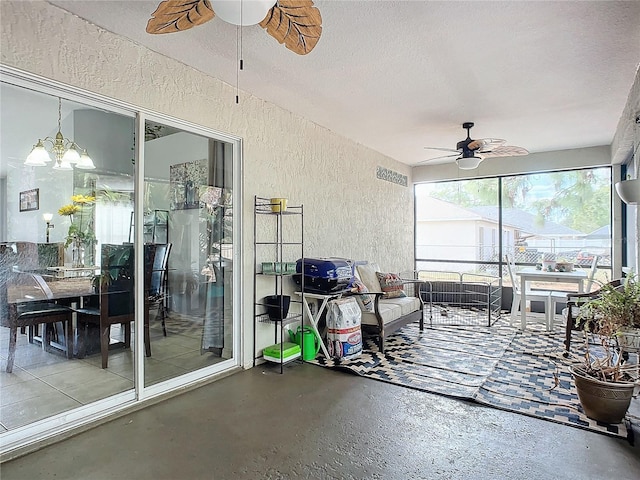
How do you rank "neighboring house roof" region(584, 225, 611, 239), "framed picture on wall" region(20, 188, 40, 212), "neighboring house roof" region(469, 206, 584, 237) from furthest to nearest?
"neighboring house roof" region(469, 206, 584, 237) → "neighboring house roof" region(584, 225, 611, 239) → "framed picture on wall" region(20, 188, 40, 212)

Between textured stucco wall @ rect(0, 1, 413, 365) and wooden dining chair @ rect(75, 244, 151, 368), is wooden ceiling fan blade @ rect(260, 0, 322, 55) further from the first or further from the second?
wooden dining chair @ rect(75, 244, 151, 368)

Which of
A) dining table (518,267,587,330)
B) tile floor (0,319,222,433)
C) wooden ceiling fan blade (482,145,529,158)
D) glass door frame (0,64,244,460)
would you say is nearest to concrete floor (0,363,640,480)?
glass door frame (0,64,244,460)

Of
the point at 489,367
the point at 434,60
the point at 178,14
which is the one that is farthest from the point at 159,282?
the point at 489,367

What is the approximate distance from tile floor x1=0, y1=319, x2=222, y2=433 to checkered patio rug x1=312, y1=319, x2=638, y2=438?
1.47 meters

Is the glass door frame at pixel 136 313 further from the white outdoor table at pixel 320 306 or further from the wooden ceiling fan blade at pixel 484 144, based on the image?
the wooden ceiling fan blade at pixel 484 144

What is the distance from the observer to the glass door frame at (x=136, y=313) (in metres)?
2.29

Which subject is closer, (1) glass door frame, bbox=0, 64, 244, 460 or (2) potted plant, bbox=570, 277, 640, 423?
Answer: (1) glass door frame, bbox=0, 64, 244, 460

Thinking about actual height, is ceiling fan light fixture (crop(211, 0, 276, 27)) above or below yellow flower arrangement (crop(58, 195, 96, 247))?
above

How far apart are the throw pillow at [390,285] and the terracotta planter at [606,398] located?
8.13ft

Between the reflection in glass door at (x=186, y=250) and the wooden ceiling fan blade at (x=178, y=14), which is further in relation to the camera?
the reflection in glass door at (x=186, y=250)

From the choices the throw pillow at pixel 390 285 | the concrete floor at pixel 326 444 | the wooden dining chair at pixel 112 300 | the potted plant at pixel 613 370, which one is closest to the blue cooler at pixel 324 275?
the throw pillow at pixel 390 285

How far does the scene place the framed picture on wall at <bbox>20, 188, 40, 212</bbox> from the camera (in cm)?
264

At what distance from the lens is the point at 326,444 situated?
2.34 m

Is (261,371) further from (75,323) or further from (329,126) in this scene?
(329,126)
